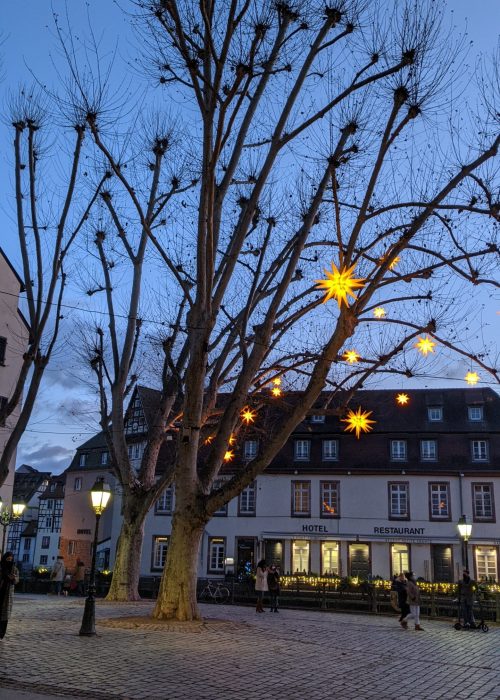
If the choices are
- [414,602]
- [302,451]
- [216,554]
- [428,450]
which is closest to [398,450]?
[428,450]

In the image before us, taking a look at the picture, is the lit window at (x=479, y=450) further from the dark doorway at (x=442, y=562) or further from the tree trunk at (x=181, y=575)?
the tree trunk at (x=181, y=575)

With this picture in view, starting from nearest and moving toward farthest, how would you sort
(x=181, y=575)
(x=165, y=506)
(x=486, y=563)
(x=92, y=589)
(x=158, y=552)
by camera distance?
1. (x=92, y=589)
2. (x=181, y=575)
3. (x=486, y=563)
4. (x=158, y=552)
5. (x=165, y=506)

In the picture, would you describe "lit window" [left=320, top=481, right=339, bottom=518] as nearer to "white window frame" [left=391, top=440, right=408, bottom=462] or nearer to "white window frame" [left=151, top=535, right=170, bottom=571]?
"white window frame" [left=391, top=440, right=408, bottom=462]

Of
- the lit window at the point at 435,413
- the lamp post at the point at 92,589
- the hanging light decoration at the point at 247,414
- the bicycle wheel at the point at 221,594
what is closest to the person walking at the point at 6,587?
the lamp post at the point at 92,589

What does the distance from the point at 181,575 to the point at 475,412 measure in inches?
1113

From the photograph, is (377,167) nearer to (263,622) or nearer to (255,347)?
(255,347)

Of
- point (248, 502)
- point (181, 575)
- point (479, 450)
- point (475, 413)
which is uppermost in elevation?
point (475, 413)

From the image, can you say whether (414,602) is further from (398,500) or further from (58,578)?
(398,500)

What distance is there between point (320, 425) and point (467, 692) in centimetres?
3217

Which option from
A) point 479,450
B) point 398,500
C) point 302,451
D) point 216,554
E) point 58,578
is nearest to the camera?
point 58,578

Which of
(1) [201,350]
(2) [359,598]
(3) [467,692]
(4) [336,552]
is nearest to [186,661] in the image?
(3) [467,692]

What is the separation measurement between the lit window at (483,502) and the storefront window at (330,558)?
745cm

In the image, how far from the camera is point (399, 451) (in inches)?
1542

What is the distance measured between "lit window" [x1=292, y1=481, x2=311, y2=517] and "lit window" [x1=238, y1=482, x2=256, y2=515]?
2.29 metres
